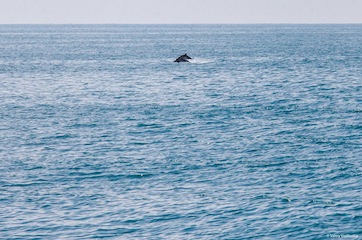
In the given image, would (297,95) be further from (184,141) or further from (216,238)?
(216,238)

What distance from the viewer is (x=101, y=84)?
97375mm

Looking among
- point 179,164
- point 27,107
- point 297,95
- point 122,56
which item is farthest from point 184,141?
point 122,56

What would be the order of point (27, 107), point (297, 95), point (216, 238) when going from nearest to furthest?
1. point (216, 238)
2. point (27, 107)
3. point (297, 95)

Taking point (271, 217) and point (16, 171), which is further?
point (16, 171)

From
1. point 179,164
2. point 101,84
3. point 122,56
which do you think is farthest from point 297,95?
point 122,56

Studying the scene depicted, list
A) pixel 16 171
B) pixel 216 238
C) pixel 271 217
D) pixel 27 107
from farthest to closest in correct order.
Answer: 1. pixel 27 107
2. pixel 16 171
3. pixel 271 217
4. pixel 216 238

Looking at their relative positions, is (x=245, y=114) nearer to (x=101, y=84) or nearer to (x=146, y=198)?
(x=146, y=198)

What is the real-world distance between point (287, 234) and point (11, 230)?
43.4ft

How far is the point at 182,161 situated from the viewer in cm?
4434

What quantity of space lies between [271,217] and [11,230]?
12.9 metres

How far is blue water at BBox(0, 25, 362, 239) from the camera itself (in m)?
31.7

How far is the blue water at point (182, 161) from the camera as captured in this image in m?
31.7

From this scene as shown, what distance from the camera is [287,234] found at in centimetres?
3020

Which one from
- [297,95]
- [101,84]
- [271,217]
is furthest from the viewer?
[101,84]
